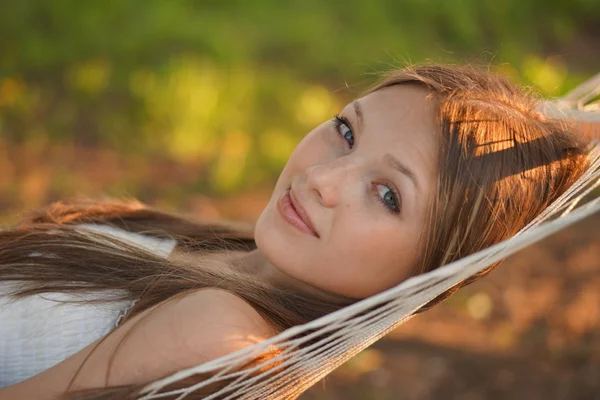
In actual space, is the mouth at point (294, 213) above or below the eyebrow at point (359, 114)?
below

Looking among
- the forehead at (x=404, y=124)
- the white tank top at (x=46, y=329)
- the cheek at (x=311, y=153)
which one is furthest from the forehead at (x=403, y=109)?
the white tank top at (x=46, y=329)

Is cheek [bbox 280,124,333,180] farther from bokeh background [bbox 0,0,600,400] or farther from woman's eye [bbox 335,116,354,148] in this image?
bokeh background [bbox 0,0,600,400]

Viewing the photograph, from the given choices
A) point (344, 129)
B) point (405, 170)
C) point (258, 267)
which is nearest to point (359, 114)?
point (344, 129)

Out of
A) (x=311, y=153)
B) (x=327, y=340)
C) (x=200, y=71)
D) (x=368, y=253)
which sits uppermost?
(x=200, y=71)

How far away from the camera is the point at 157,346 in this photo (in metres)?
1.60

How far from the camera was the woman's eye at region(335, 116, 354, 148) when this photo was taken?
1991 mm

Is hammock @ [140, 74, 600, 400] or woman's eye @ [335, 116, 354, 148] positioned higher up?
woman's eye @ [335, 116, 354, 148]

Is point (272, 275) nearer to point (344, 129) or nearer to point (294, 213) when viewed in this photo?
point (294, 213)

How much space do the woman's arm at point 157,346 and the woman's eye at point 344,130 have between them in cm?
52

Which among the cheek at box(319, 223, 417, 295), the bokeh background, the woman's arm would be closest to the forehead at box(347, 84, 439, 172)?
the cheek at box(319, 223, 417, 295)

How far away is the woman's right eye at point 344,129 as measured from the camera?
199 cm

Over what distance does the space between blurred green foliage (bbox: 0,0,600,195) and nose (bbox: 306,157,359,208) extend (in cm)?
221

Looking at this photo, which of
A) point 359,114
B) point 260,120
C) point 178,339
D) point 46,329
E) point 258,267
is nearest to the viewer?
point 178,339

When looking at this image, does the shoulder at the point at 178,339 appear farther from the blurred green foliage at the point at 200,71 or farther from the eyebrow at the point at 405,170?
the blurred green foliage at the point at 200,71
